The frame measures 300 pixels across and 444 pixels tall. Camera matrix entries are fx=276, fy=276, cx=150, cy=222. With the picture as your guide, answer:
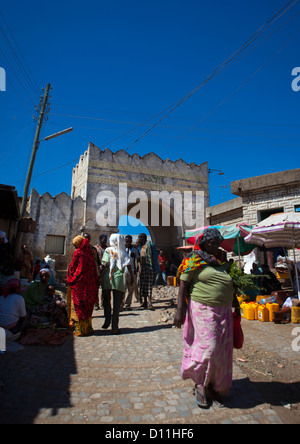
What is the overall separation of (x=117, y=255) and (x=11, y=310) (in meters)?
1.97

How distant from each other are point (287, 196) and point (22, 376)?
35.4 ft

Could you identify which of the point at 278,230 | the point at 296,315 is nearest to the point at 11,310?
the point at 296,315

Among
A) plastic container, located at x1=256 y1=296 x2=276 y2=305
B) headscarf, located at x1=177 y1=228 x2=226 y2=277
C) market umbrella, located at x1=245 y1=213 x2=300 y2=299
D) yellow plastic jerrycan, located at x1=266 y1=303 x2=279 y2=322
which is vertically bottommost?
yellow plastic jerrycan, located at x1=266 y1=303 x2=279 y2=322

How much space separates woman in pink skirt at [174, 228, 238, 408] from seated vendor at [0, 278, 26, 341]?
9.05 ft

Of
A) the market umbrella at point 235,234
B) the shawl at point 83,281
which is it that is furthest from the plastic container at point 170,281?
the shawl at point 83,281

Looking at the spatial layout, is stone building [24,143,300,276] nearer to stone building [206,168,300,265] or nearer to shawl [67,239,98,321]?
stone building [206,168,300,265]

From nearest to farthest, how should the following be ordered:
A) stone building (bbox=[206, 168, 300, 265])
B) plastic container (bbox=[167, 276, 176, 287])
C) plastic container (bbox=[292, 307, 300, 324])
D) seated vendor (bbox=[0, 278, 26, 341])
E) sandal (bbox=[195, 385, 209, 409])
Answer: sandal (bbox=[195, 385, 209, 409]) → seated vendor (bbox=[0, 278, 26, 341]) → plastic container (bbox=[292, 307, 300, 324]) → stone building (bbox=[206, 168, 300, 265]) → plastic container (bbox=[167, 276, 176, 287])

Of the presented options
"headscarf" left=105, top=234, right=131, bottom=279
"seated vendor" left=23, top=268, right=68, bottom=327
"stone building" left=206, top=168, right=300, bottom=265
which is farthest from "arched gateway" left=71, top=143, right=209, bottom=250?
"headscarf" left=105, top=234, right=131, bottom=279

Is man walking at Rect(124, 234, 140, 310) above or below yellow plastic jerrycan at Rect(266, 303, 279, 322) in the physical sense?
above

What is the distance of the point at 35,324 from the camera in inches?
193

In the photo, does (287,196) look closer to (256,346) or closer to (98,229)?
(256,346)

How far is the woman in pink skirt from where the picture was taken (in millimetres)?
2428
